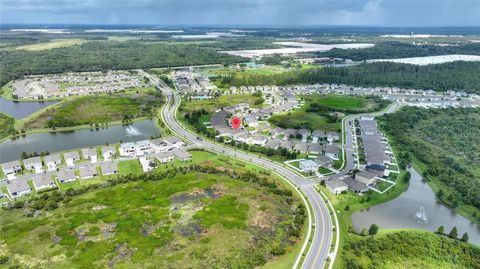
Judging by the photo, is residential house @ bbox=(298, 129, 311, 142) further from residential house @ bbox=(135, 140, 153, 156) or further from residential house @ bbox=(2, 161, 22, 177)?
residential house @ bbox=(2, 161, 22, 177)

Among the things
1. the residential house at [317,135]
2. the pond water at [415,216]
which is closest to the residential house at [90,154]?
the residential house at [317,135]

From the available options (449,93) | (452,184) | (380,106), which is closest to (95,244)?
(452,184)

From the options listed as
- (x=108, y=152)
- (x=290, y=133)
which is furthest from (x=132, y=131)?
(x=290, y=133)

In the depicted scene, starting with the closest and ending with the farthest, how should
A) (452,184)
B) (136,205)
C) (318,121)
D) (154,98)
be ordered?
(136,205), (452,184), (318,121), (154,98)

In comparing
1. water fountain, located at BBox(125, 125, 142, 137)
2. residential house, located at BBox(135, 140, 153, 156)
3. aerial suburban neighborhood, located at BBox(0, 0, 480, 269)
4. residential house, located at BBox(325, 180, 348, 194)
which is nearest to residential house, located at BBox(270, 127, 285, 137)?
aerial suburban neighborhood, located at BBox(0, 0, 480, 269)

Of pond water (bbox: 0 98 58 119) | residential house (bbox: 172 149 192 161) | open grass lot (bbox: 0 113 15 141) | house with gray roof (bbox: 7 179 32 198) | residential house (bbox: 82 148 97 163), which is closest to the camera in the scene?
house with gray roof (bbox: 7 179 32 198)

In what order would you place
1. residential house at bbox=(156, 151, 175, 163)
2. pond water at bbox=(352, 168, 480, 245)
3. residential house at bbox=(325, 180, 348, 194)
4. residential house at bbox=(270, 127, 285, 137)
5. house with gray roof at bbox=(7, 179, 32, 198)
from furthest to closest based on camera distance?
residential house at bbox=(270, 127, 285, 137) < residential house at bbox=(156, 151, 175, 163) < residential house at bbox=(325, 180, 348, 194) < house with gray roof at bbox=(7, 179, 32, 198) < pond water at bbox=(352, 168, 480, 245)

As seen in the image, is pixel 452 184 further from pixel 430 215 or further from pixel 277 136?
pixel 277 136

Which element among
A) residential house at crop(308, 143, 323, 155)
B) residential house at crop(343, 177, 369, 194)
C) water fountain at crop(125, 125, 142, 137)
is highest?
water fountain at crop(125, 125, 142, 137)
